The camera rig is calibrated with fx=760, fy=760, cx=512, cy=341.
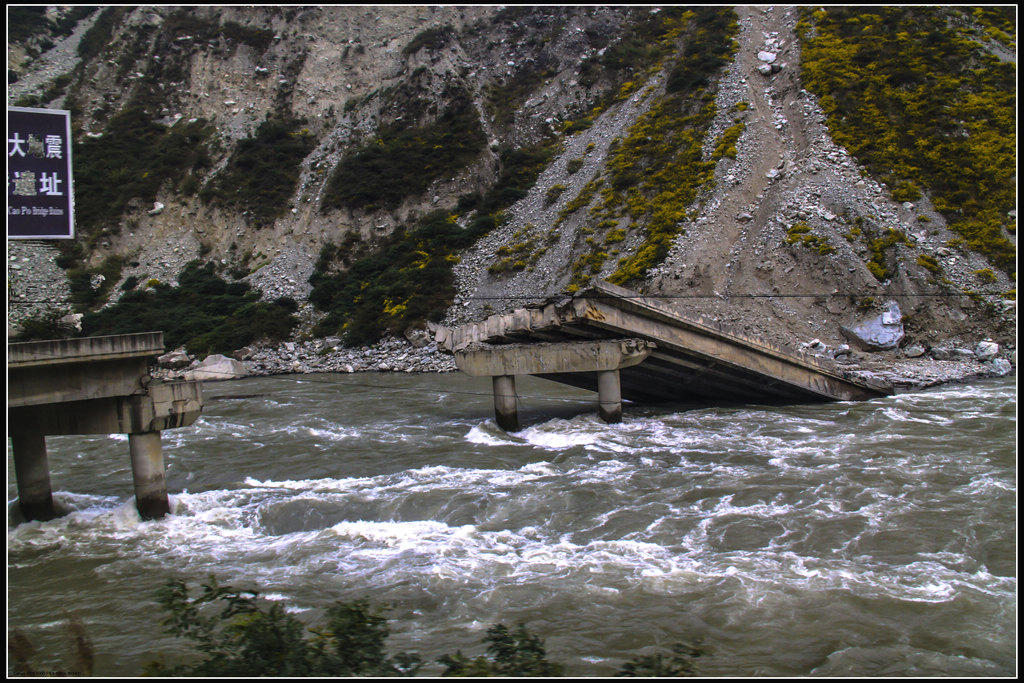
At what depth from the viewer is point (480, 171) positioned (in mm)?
49625

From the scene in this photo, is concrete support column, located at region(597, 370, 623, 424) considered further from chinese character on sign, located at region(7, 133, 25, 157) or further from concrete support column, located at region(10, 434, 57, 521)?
chinese character on sign, located at region(7, 133, 25, 157)

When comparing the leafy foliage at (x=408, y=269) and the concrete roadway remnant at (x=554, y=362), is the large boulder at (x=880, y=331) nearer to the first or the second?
the concrete roadway remnant at (x=554, y=362)

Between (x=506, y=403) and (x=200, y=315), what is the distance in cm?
2819

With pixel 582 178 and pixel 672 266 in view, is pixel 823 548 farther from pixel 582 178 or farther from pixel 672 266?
pixel 582 178

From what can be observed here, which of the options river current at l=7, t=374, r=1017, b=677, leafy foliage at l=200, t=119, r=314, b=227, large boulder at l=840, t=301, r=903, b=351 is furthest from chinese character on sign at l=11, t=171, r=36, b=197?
leafy foliage at l=200, t=119, r=314, b=227

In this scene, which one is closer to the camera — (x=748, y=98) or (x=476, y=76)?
(x=748, y=98)

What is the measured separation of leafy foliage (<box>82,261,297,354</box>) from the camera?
39.4 metres

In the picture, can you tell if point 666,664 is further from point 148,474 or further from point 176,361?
point 176,361

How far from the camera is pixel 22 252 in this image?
152 ft

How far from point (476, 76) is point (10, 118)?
161ft

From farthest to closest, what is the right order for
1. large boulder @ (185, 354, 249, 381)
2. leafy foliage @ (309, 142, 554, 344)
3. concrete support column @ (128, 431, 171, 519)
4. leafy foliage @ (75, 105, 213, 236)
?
1. leafy foliage @ (75, 105, 213, 236)
2. leafy foliage @ (309, 142, 554, 344)
3. large boulder @ (185, 354, 249, 381)
4. concrete support column @ (128, 431, 171, 519)

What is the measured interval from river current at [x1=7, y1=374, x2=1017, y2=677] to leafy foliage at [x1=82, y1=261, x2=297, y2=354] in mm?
19407

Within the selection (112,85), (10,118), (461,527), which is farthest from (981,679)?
(112,85)

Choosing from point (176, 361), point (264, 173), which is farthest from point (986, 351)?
point (264, 173)
